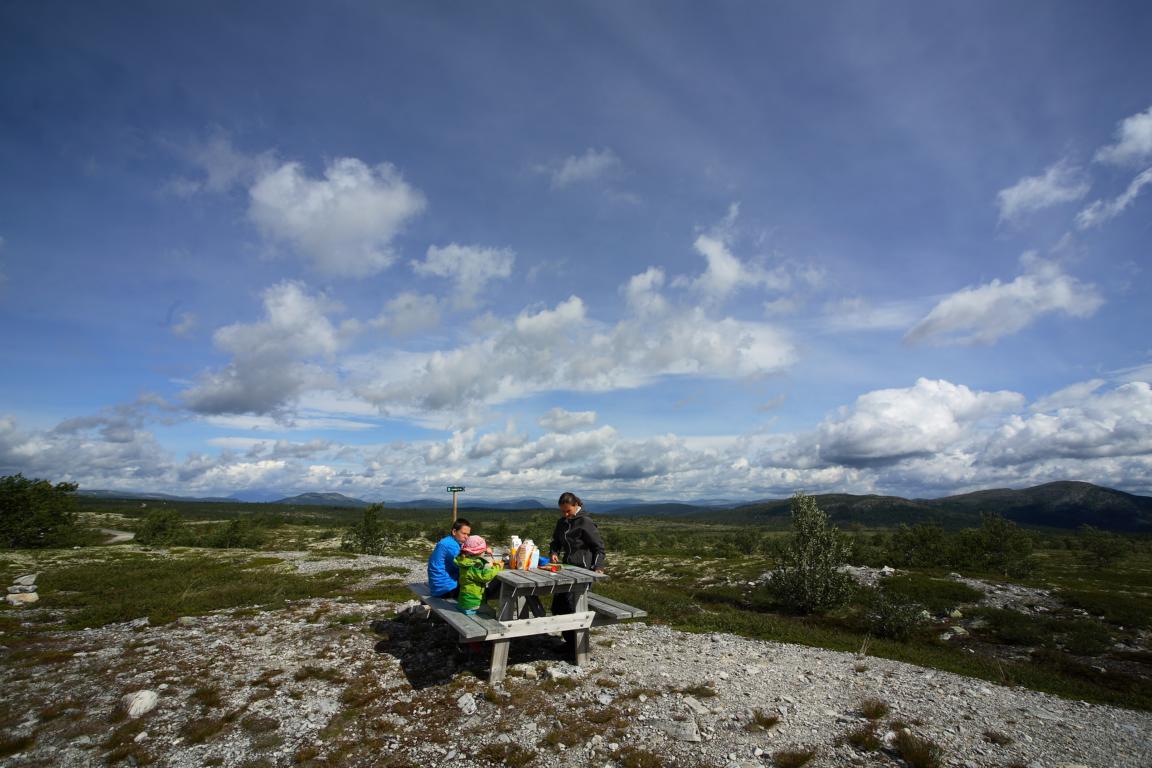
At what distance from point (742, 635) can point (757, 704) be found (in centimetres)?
665

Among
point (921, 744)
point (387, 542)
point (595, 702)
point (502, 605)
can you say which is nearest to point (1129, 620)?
point (921, 744)

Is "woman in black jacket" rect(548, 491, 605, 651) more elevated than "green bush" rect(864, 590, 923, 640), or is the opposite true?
"woman in black jacket" rect(548, 491, 605, 651)

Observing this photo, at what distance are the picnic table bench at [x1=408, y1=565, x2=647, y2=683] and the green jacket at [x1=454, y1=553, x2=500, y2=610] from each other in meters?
0.21

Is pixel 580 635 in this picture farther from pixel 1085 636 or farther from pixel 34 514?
pixel 34 514

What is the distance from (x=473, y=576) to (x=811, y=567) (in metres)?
18.6

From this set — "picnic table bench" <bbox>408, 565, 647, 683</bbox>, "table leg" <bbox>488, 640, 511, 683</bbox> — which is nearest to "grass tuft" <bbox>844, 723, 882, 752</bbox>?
"picnic table bench" <bbox>408, 565, 647, 683</bbox>

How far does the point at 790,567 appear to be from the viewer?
23.2 metres

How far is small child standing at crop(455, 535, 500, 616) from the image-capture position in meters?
9.64

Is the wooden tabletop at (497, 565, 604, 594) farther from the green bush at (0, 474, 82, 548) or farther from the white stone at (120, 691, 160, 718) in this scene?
the green bush at (0, 474, 82, 548)

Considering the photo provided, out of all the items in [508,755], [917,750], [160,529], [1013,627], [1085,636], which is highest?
[917,750]

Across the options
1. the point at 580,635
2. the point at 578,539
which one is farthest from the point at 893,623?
the point at 580,635

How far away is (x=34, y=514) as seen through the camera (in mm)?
45469

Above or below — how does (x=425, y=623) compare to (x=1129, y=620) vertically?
above

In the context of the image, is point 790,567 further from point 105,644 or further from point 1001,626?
point 105,644
